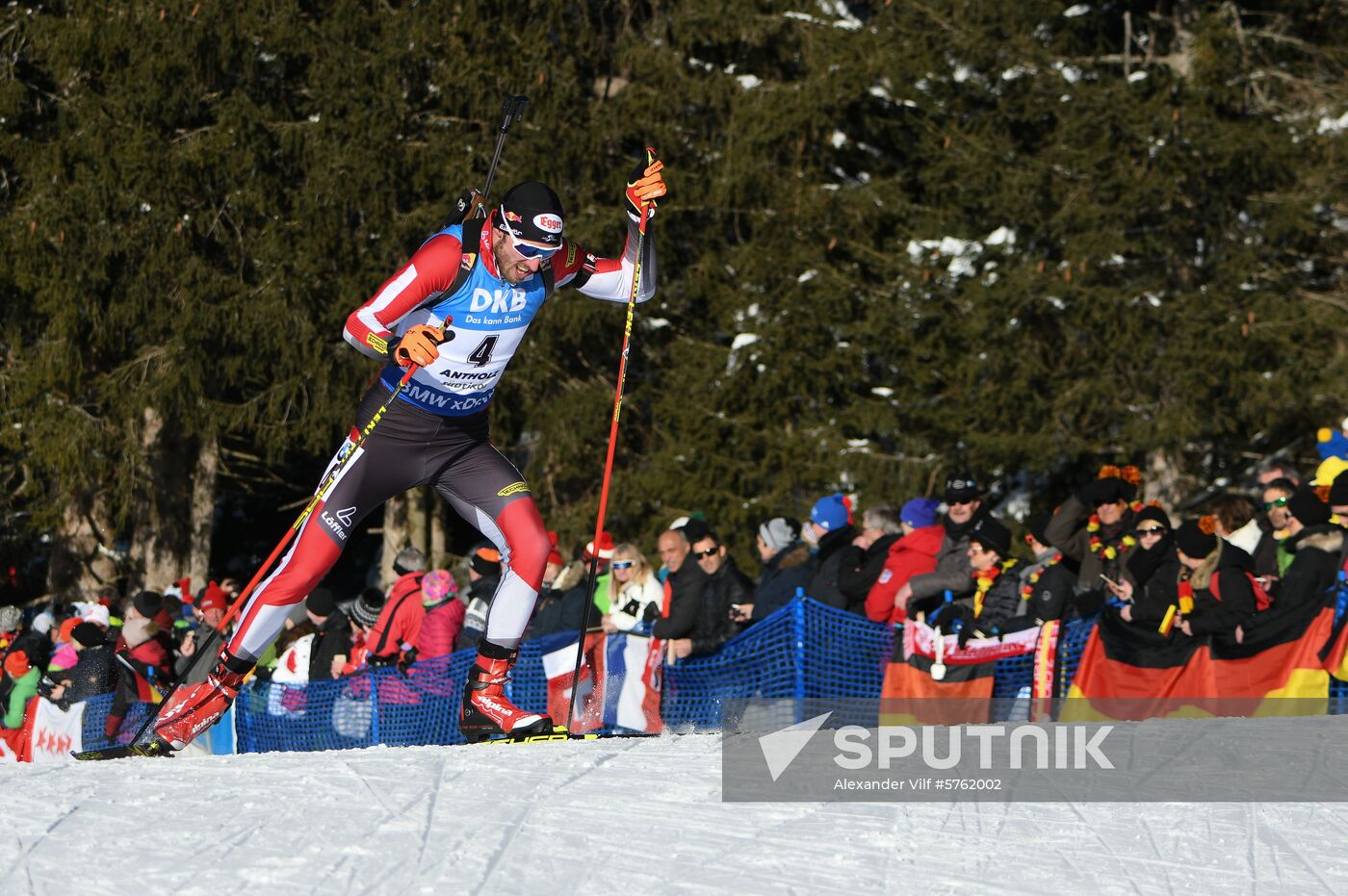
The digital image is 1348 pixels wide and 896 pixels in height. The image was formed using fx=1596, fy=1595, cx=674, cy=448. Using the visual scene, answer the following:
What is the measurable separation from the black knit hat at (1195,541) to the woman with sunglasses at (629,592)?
289 cm

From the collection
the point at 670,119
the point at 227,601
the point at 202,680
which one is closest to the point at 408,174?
the point at 670,119

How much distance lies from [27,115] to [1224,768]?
45.7ft

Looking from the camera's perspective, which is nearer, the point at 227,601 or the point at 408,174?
the point at 227,601

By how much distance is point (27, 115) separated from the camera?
15.7 m

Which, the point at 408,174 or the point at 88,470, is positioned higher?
the point at 408,174

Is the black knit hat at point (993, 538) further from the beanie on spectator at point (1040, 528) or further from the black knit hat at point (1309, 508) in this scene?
the black knit hat at point (1309, 508)

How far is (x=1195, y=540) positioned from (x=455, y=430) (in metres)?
3.49

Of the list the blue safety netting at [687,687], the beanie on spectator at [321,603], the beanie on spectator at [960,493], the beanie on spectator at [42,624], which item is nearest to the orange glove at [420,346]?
the blue safety netting at [687,687]

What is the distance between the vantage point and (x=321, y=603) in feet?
31.6

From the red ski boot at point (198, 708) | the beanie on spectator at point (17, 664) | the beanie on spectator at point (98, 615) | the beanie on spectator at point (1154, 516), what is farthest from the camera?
the beanie on spectator at point (98, 615)

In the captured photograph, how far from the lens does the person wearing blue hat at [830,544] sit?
27.4 feet

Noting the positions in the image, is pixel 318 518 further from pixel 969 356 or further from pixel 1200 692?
pixel 969 356

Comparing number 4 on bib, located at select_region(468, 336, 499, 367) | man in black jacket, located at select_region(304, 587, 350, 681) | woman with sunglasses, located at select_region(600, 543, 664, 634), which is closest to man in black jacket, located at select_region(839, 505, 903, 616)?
woman with sunglasses, located at select_region(600, 543, 664, 634)

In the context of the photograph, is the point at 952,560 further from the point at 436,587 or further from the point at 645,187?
the point at 436,587
